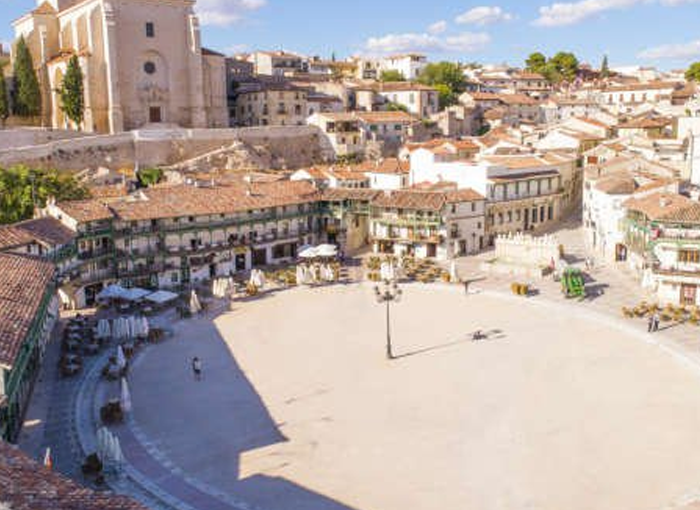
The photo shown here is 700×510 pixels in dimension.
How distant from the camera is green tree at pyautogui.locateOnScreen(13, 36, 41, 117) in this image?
278ft

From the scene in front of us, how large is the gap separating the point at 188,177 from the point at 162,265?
2427 centimetres

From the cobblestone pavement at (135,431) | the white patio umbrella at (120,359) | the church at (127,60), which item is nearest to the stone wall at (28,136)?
the church at (127,60)

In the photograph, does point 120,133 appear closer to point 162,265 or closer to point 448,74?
point 162,265

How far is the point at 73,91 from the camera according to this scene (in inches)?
3305

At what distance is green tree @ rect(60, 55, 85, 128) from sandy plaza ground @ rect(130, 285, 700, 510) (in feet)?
163

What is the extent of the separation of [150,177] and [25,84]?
21.2m

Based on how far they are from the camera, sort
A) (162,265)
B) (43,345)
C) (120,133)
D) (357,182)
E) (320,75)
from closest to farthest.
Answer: (43,345) < (162,265) < (357,182) < (120,133) < (320,75)

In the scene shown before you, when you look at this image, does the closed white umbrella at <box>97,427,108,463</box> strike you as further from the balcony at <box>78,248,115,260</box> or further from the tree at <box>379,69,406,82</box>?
the tree at <box>379,69,406,82</box>

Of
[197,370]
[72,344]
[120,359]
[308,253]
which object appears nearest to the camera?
[197,370]

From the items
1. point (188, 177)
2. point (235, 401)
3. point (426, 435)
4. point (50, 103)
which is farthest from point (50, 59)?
point (426, 435)

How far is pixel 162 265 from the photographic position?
176 ft

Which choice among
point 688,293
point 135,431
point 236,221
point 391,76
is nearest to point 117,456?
point 135,431

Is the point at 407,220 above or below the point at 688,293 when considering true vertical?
above

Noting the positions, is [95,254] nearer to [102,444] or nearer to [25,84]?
[102,444]
